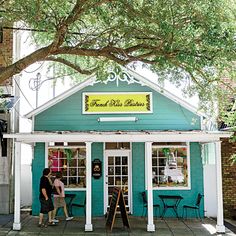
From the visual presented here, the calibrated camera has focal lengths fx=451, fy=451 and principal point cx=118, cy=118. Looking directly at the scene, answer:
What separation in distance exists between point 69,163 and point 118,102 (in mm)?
2866

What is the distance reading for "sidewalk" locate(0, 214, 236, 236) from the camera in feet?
42.2

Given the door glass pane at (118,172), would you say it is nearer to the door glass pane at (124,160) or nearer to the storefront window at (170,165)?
the door glass pane at (124,160)

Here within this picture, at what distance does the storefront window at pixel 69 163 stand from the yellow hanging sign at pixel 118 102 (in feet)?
5.25

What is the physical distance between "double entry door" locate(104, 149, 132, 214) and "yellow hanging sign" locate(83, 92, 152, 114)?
1544mm

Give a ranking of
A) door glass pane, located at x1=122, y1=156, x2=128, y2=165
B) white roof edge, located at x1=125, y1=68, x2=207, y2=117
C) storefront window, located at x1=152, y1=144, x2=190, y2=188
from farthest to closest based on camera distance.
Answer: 1. door glass pane, located at x1=122, y1=156, x2=128, y2=165
2. storefront window, located at x1=152, y1=144, x2=190, y2=188
3. white roof edge, located at x1=125, y1=68, x2=207, y2=117

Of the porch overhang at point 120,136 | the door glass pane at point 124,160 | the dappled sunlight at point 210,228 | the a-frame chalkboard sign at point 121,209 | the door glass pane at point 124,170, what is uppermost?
the porch overhang at point 120,136

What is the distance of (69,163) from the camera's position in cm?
1642

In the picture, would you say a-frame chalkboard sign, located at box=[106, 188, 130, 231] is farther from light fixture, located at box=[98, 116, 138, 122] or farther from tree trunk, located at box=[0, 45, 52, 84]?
tree trunk, located at box=[0, 45, 52, 84]

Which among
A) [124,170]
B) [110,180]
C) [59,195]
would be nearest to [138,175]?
[124,170]

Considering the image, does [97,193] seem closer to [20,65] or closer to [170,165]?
[170,165]

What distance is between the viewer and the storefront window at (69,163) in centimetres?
1630

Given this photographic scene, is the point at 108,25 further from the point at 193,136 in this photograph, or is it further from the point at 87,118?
the point at 87,118

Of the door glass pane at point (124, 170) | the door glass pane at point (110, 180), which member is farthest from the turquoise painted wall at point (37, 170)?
the door glass pane at point (124, 170)

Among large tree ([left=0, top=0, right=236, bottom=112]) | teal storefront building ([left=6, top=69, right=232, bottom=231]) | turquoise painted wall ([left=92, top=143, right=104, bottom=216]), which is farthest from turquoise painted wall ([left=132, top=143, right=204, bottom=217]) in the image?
large tree ([left=0, top=0, right=236, bottom=112])
